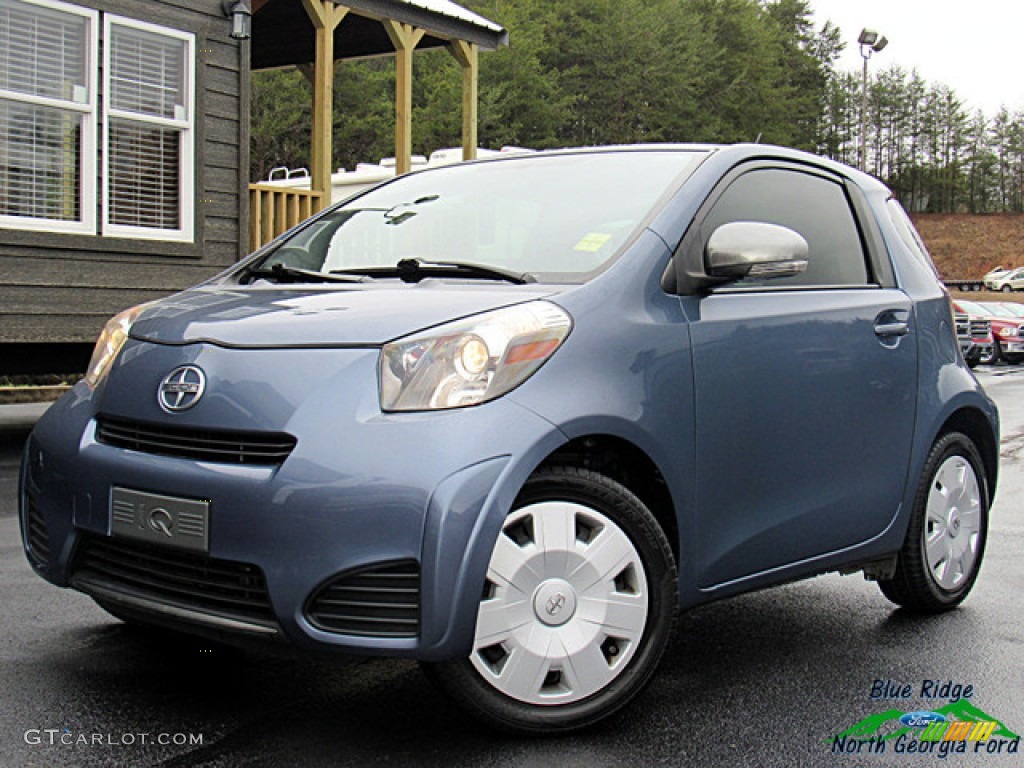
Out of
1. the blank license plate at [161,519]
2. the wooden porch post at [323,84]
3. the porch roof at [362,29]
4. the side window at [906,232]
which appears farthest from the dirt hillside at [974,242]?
the blank license plate at [161,519]

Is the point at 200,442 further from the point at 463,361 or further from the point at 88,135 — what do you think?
the point at 88,135

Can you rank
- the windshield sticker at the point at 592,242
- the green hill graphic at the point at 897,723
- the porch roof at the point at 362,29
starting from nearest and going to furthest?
1. the green hill graphic at the point at 897,723
2. the windshield sticker at the point at 592,242
3. the porch roof at the point at 362,29

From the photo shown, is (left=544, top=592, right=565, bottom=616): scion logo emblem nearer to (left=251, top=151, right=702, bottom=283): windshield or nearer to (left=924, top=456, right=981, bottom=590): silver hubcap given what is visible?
(left=251, top=151, right=702, bottom=283): windshield

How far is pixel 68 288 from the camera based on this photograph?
998cm

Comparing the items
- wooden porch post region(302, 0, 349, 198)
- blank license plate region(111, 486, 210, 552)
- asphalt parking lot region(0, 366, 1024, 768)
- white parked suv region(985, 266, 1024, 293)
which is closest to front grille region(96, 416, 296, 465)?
blank license plate region(111, 486, 210, 552)

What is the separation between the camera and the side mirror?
3455 mm

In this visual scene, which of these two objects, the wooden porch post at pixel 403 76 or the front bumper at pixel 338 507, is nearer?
the front bumper at pixel 338 507

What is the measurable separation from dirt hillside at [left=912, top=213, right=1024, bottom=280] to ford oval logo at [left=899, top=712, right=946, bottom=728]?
7241cm

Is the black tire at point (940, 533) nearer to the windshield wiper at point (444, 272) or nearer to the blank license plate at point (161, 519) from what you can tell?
the windshield wiper at point (444, 272)

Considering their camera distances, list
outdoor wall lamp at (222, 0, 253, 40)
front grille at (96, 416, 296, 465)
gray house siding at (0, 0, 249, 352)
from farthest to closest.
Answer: outdoor wall lamp at (222, 0, 253, 40) < gray house siding at (0, 0, 249, 352) < front grille at (96, 416, 296, 465)

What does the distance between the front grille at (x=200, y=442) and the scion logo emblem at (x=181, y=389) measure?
6 centimetres

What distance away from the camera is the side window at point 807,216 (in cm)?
380

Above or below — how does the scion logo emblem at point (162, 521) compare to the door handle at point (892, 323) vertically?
below

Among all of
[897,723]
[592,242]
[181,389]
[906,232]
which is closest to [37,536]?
Answer: [181,389]
